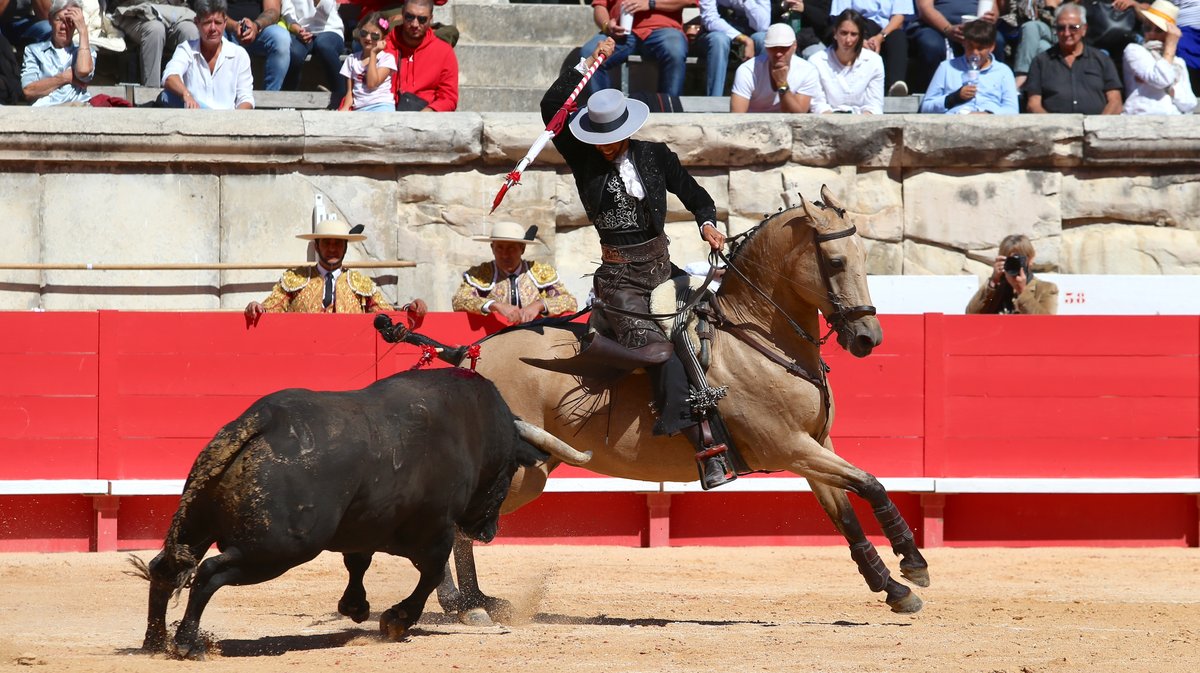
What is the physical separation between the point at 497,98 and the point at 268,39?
5.66 ft

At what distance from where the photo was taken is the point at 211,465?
5.02 m

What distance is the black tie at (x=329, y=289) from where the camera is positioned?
9.23 m

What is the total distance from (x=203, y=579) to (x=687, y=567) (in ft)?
13.6

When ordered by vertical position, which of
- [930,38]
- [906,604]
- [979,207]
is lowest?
[906,604]

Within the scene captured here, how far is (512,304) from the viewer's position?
8.92 m

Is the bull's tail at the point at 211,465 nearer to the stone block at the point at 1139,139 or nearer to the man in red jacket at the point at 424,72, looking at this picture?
the man in red jacket at the point at 424,72

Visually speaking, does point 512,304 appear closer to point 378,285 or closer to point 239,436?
point 378,285

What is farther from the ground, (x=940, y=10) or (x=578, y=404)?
(x=940, y=10)

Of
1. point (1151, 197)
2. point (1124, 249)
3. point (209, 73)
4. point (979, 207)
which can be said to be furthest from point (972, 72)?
point (209, 73)

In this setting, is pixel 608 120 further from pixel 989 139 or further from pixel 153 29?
pixel 153 29

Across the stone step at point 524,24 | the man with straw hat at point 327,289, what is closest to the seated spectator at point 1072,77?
the stone step at point 524,24

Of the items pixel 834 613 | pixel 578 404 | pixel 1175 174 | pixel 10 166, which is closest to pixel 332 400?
pixel 578 404

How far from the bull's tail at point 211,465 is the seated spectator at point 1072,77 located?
792cm

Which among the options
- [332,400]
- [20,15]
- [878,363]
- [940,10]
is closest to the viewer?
[332,400]
